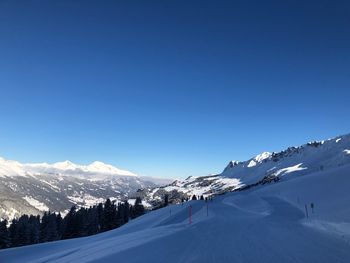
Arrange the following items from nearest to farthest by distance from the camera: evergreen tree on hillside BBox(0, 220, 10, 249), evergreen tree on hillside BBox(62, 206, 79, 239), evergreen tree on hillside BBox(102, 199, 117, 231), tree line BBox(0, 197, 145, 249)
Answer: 1. evergreen tree on hillside BBox(0, 220, 10, 249)
2. tree line BBox(0, 197, 145, 249)
3. evergreen tree on hillside BBox(62, 206, 79, 239)
4. evergreen tree on hillside BBox(102, 199, 117, 231)

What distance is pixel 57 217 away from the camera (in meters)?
84.5

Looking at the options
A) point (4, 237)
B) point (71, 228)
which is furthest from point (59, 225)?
point (4, 237)

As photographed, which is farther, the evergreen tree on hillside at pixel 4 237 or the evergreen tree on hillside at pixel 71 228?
the evergreen tree on hillside at pixel 71 228

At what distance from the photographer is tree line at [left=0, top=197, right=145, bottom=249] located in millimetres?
65688

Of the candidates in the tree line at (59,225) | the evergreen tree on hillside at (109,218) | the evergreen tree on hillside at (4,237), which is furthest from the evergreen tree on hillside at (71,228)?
the evergreen tree on hillside at (4,237)

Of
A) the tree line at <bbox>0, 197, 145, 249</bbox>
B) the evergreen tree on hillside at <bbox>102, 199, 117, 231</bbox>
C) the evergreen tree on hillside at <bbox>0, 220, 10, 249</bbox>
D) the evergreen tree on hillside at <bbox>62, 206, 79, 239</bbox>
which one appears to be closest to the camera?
the evergreen tree on hillside at <bbox>0, 220, 10, 249</bbox>

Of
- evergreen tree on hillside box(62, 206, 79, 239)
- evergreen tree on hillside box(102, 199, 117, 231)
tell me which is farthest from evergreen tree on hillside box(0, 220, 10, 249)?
evergreen tree on hillside box(102, 199, 117, 231)

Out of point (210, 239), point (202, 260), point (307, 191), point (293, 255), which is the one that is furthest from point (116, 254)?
point (307, 191)

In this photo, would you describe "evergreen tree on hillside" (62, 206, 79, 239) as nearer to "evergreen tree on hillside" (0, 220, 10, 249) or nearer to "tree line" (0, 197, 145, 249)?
"tree line" (0, 197, 145, 249)

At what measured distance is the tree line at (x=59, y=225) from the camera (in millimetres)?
65688

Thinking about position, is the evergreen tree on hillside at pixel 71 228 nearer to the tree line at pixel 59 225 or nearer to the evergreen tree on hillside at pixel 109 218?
the tree line at pixel 59 225

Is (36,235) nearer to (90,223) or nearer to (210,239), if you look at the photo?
(90,223)

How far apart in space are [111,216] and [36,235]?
54.7 ft

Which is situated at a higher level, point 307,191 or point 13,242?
point 307,191
